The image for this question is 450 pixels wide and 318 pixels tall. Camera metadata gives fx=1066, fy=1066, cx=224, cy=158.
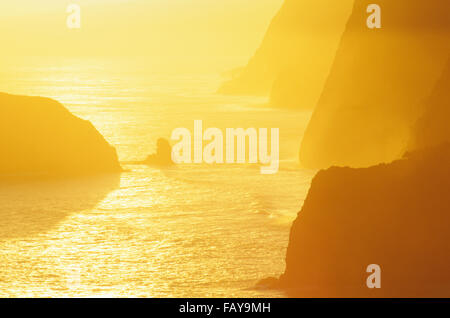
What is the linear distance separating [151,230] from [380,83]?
2568 cm

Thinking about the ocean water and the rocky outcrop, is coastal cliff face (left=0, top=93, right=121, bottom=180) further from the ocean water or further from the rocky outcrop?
the rocky outcrop

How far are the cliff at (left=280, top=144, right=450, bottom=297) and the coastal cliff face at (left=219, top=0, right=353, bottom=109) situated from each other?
296 ft

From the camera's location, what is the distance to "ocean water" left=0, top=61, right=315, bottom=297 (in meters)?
42.4

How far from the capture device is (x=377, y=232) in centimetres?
3872

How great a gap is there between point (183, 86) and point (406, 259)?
6395 inches

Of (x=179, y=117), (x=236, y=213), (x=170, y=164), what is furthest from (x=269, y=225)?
(x=179, y=117)

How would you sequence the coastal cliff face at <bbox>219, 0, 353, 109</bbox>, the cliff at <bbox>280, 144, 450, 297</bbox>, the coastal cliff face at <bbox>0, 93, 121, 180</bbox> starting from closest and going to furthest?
the cliff at <bbox>280, 144, 450, 297</bbox>
the coastal cliff face at <bbox>0, 93, 121, 180</bbox>
the coastal cliff face at <bbox>219, 0, 353, 109</bbox>

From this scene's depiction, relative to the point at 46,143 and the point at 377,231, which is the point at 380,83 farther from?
the point at 377,231

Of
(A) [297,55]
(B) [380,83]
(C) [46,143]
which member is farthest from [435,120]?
(A) [297,55]

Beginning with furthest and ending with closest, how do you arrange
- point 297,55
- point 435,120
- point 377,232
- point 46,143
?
point 297,55 → point 46,143 → point 435,120 → point 377,232

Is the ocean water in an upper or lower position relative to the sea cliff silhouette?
lower

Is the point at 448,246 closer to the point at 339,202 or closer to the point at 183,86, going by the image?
the point at 339,202

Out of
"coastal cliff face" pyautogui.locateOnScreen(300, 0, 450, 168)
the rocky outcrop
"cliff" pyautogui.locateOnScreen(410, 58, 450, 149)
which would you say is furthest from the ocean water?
"cliff" pyautogui.locateOnScreen(410, 58, 450, 149)

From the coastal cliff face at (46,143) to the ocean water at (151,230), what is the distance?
114 inches
